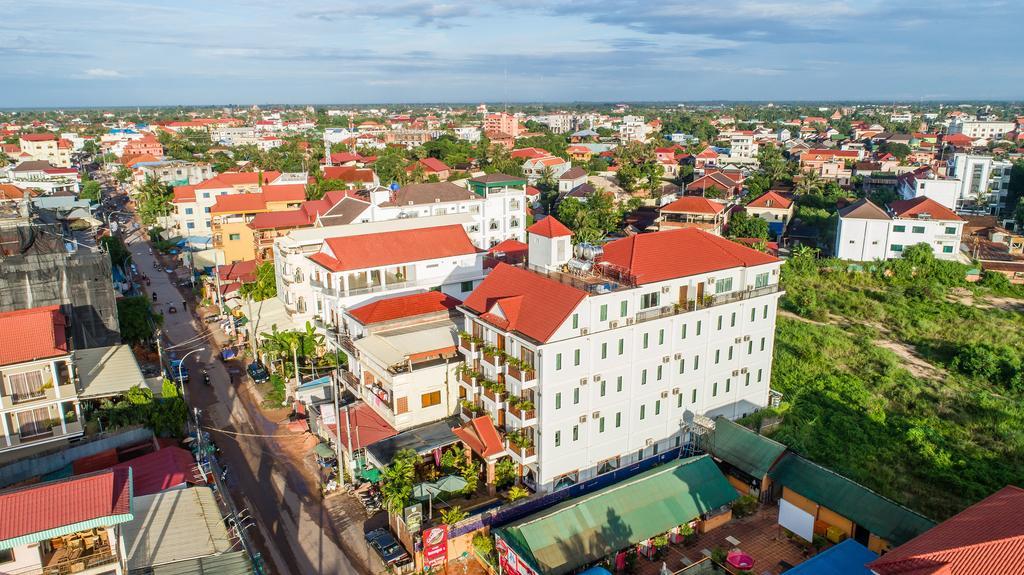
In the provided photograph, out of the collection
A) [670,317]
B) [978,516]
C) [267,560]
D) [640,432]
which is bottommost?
[267,560]

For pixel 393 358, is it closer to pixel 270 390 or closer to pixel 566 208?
pixel 270 390

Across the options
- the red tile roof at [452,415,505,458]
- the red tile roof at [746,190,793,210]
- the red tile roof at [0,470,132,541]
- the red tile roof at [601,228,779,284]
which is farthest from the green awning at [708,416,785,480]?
the red tile roof at [746,190,793,210]

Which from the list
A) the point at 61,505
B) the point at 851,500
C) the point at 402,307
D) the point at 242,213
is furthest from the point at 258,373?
the point at 851,500

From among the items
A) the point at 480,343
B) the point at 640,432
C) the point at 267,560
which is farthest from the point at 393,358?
the point at 640,432

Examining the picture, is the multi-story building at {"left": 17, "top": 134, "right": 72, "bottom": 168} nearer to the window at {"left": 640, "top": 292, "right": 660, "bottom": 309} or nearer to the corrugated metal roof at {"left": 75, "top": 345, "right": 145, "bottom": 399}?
the corrugated metal roof at {"left": 75, "top": 345, "right": 145, "bottom": 399}

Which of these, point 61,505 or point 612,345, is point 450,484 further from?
point 61,505

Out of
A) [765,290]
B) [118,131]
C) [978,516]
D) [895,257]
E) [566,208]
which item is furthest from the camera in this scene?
[118,131]
